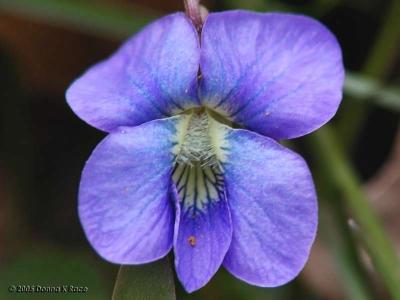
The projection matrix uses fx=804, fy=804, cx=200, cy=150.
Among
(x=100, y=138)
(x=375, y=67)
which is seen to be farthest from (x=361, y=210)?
(x=100, y=138)

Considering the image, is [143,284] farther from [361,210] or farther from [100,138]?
[100,138]

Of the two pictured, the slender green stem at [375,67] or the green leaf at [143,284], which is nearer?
the green leaf at [143,284]

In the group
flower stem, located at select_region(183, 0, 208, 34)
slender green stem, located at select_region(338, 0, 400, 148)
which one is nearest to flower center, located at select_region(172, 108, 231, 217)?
flower stem, located at select_region(183, 0, 208, 34)

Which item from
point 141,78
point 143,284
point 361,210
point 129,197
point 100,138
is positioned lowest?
point 100,138

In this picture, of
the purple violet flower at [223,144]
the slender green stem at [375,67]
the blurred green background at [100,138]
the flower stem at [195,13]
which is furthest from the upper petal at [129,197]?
the slender green stem at [375,67]

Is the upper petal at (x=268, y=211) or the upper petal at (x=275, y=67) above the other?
the upper petal at (x=275, y=67)

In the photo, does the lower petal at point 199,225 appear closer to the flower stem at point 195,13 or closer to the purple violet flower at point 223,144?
the purple violet flower at point 223,144

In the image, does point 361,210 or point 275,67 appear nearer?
point 275,67
